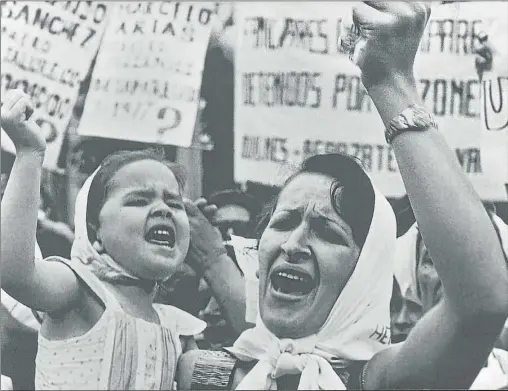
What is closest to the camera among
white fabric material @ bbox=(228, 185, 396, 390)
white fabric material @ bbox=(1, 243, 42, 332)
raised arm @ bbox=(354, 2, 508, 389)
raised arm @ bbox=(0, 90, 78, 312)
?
raised arm @ bbox=(354, 2, 508, 389)

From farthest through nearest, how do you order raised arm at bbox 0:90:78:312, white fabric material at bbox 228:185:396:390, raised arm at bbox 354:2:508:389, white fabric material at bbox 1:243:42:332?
white fabric material at bbox 1:243:42:332 < raised arm at bbox 0:90:78:312 < white fabric material at bbox 228:185:396:390 < raised arm at bbox 354:2:508:389

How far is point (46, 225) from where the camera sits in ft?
9.26

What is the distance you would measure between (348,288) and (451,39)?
35.8 inches

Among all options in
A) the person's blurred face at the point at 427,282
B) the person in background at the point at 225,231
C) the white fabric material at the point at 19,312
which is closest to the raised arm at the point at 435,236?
the person's blurred face at the point at 427,282

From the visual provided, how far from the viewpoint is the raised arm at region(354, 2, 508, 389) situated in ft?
6.95

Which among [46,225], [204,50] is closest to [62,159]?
[46,225]

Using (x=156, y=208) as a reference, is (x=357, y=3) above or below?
above

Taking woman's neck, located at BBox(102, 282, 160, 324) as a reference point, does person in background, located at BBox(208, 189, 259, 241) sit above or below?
above

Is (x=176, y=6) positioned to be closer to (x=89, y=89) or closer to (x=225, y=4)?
(x=225, y=4)

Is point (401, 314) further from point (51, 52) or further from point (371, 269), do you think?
point (51, 52)

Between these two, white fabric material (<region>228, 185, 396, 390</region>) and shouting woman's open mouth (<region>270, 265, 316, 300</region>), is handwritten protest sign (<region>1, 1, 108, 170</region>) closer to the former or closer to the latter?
shouting woman's open mouth (<region>270, 265, 316, 300</region>)

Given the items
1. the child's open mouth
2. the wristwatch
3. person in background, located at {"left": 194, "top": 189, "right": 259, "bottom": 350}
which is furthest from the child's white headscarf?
the wristwatch

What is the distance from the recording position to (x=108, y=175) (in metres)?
2.77

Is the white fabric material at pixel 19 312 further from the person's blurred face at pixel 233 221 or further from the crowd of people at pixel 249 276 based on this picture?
the person's blurred face at pixel 233 221
